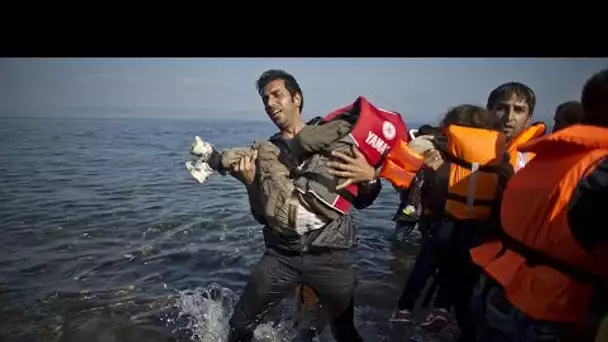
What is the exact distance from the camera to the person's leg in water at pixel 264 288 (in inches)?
113

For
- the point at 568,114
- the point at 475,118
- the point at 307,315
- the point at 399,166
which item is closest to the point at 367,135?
the point at 399,166

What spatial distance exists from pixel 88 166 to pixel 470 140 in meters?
11.8

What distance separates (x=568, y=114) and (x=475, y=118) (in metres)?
0.96

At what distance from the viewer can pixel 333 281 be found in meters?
2.84

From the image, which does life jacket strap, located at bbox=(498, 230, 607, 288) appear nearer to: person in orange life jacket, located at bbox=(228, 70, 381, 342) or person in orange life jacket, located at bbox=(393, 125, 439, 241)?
person in orange life jacket, located at bbox=(228, 70, 381, 342)

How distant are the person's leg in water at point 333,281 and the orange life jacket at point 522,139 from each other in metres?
1.38

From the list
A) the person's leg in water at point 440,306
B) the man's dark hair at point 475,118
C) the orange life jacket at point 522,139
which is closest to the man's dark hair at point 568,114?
the orange life jacket at point 522,139

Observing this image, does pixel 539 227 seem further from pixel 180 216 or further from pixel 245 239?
pixel 180 216

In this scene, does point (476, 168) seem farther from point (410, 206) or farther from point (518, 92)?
point (410, 206)

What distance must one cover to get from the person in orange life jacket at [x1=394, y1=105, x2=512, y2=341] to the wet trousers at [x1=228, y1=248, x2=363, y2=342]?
895 mm

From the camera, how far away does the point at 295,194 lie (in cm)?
278

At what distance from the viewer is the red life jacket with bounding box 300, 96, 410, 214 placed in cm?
267
